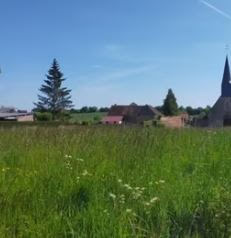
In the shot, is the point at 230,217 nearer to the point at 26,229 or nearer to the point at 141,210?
the point at 141,210

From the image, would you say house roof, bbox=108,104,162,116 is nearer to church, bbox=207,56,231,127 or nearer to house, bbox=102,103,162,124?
house, bbox=102,103,162,124

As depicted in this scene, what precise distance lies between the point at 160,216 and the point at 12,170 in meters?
2.77

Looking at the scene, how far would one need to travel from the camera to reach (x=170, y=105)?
118 metres

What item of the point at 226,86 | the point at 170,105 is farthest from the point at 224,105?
the point at 170,105

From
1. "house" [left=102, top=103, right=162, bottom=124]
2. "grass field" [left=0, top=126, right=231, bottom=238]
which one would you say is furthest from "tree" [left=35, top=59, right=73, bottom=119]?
"grass field" [left=0, top=126, right=231, bottom=238]

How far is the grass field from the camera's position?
3561 mm

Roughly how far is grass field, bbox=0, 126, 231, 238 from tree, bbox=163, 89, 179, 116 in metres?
110

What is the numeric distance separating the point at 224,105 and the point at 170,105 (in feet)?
89.4

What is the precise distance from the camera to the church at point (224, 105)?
88.5 metres

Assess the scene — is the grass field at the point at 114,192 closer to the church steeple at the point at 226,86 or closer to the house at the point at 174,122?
the house at the point at 174,122

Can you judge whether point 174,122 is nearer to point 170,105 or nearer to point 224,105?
point 224,105

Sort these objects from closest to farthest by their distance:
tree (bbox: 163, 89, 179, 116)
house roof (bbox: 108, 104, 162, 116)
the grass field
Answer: the grass field → tree (bbox: 163, 89, 179, 116) → house roof (bbox: 108, 104, 162, 116)

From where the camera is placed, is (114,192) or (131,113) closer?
(114,192)

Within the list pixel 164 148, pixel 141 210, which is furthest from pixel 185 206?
pixel 164 148
